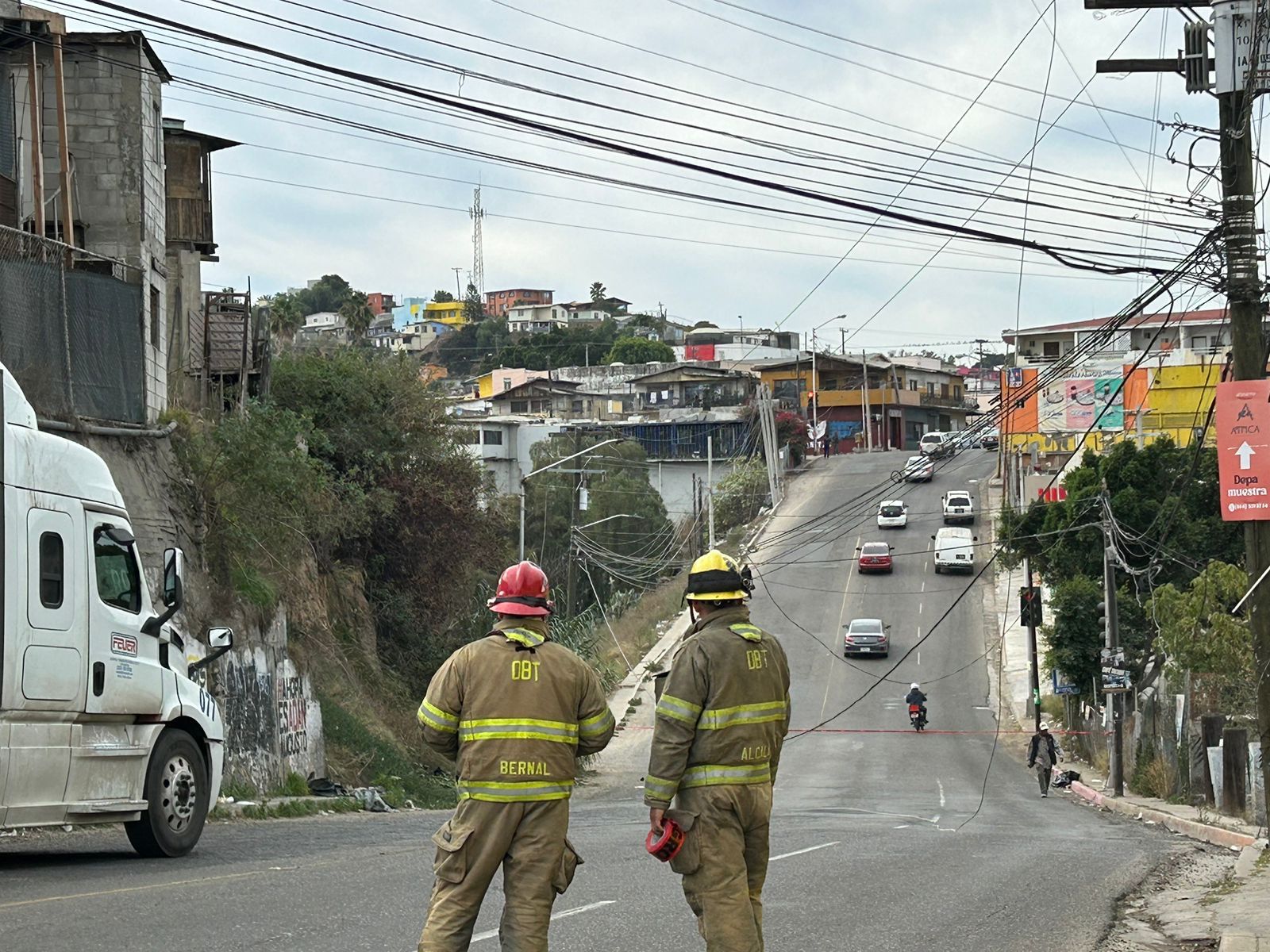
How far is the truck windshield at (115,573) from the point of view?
1148cm

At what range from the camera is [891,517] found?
7175 centimetres

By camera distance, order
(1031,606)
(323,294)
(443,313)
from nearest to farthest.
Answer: (1031,606) → (323,294) → (443,313)

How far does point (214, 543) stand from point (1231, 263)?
15.1m

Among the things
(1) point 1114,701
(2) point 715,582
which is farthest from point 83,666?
(1) point 1114,701

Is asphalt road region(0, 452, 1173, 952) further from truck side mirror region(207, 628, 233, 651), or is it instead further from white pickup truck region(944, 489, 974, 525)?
white pickup truck region(944, 489, 974, 525)

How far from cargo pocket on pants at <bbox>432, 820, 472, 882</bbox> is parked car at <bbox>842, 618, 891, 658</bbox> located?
152ft

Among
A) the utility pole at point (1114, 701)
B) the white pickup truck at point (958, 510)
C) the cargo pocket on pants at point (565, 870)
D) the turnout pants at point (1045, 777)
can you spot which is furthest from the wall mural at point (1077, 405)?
the cargo pocket on pants at point (565, 870)

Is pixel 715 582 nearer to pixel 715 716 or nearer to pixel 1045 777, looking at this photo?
pixel 715 716

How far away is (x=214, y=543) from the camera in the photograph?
22.6m

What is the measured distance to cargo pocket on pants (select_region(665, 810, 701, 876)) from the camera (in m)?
6.59

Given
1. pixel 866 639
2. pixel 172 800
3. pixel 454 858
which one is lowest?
pixel 866 639

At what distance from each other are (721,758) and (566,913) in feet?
10.5

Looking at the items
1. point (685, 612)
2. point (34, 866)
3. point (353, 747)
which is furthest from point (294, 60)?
point (685, 612)

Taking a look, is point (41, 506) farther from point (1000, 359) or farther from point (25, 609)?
point (1000, 359)
